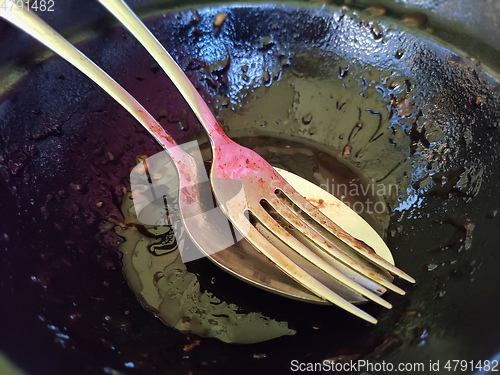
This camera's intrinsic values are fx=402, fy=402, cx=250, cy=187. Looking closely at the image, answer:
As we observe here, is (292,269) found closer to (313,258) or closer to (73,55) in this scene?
(313,258)

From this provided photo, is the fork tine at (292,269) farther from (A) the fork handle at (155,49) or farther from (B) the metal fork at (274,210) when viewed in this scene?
(A) the fork handle at (155,49)

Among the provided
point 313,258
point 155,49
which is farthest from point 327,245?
point 155,49

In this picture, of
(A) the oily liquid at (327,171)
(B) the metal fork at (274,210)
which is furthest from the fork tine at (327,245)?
(A) the oily liquid at (327,171)

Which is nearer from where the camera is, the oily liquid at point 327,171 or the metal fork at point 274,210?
the metal fork at point 274,210

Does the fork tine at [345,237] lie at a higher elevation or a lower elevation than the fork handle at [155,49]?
lower

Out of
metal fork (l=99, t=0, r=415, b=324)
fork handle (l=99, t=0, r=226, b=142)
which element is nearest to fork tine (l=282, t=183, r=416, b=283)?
metal fork (l=99, t=0, r=415, b=324)

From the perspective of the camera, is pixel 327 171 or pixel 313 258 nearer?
pixel 313 258

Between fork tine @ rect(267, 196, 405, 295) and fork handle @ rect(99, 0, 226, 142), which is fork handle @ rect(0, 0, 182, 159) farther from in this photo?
fork tine @ rect(267, 196, 405, 295)

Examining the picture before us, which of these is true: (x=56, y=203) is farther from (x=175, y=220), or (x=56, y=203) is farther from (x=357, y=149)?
(x=357, y=149)
